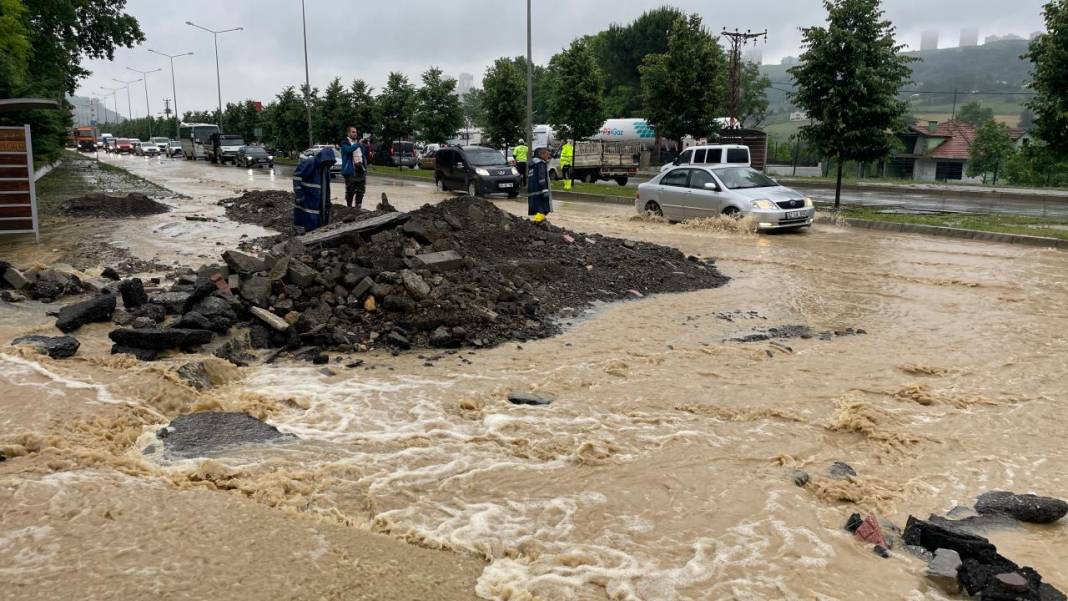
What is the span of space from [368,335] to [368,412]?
1.98 m

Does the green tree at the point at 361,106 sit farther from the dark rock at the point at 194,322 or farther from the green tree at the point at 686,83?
the dark rock at the point at 194,322

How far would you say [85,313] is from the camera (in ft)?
26.5

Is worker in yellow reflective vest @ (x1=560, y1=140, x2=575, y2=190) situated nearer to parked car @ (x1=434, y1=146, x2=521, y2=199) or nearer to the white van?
parked car @ (x1=434, y1=146, x2=521, y2=199)

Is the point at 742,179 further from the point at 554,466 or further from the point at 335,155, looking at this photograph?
the point at 554,466

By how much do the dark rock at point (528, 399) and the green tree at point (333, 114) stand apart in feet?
158

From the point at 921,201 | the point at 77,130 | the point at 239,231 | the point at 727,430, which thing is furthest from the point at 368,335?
the point at 77,130

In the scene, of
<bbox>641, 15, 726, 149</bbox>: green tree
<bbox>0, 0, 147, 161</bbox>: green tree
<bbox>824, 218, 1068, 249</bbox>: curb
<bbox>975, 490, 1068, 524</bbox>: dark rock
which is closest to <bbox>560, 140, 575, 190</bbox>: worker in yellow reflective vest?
<bbox>641, 15, 726, 149</bbox>: green tree

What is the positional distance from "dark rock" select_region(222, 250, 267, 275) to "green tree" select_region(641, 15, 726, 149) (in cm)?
2186

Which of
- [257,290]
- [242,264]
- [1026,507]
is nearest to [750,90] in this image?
[242,264]

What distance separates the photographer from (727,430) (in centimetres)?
570

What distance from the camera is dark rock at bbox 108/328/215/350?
7227 millimetres

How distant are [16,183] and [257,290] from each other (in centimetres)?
949

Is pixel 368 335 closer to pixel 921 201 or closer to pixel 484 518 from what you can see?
pixel 484 518

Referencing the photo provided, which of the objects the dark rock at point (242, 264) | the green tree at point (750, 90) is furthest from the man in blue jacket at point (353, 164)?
the green tree at point (750, 90)
